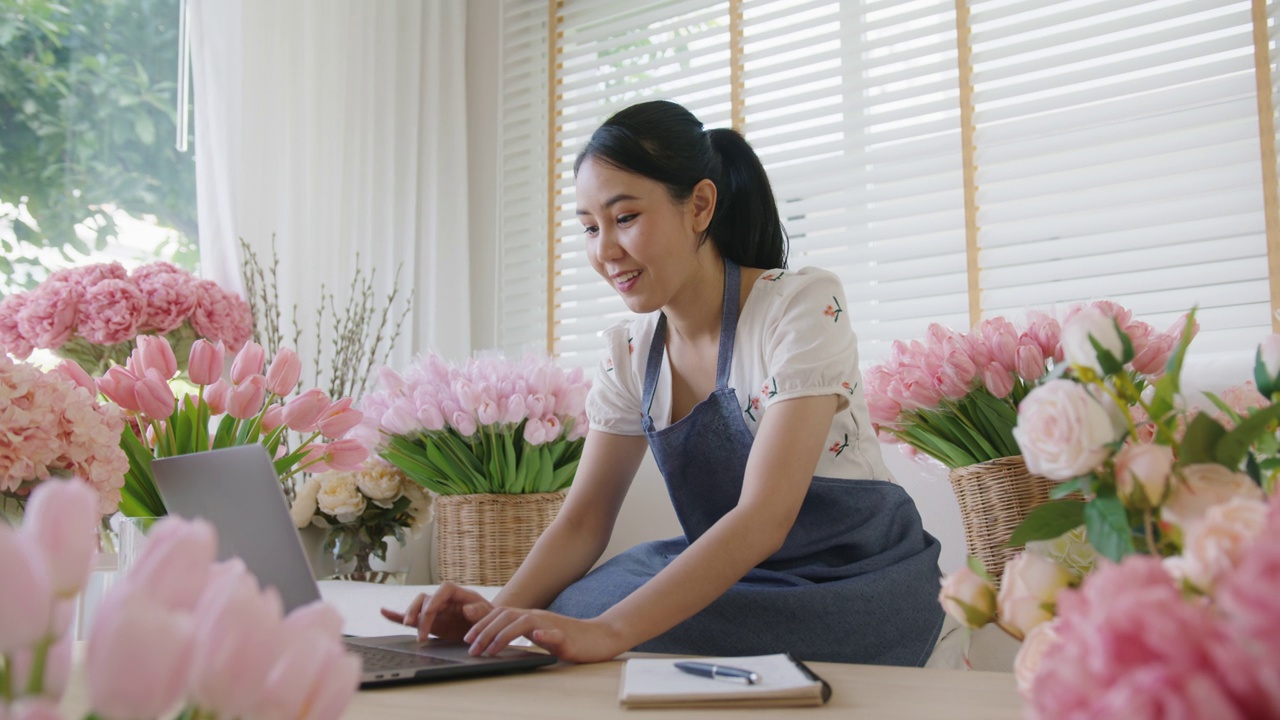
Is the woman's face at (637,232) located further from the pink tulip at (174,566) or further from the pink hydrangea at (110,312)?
the pink tulip at (174,566)

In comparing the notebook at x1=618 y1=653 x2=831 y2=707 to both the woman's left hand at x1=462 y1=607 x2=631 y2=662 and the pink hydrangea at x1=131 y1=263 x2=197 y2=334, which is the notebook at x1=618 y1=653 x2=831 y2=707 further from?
the pink hydrangea at x1=131 y1=263 x2=197 y2=334

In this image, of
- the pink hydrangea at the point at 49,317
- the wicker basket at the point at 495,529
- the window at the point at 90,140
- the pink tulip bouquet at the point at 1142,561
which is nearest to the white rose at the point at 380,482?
the wicker basket at the point at 495,529

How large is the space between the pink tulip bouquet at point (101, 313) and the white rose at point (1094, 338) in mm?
1994

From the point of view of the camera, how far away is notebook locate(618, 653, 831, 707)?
766 millimetres

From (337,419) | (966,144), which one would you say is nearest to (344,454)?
(337,419)

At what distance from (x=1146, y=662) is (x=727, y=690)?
48 centimetres

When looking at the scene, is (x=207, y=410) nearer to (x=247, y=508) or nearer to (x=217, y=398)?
(x=217, y=398)

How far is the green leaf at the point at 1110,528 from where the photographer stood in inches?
19.0

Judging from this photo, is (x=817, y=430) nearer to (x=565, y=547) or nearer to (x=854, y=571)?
(x=854, y=571)

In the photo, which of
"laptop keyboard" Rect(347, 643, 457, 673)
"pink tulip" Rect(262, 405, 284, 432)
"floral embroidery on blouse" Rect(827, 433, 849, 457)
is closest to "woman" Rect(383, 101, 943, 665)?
"floral embroidery on blouse" Rect(827, 433, 849, 457)

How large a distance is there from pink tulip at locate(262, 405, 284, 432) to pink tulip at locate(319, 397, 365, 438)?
0.06 meters

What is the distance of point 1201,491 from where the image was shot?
0.48 m

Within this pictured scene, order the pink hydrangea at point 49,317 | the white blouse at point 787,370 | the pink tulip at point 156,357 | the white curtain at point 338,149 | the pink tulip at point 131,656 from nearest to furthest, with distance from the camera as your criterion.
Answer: the pink tulip at point 131,656 → the pink tulip at point 156,357 → the white blouse at point 787,370 → the pink hydrangea at point 49,317 → the white curtain at point 338,149

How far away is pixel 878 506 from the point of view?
1702 mm
